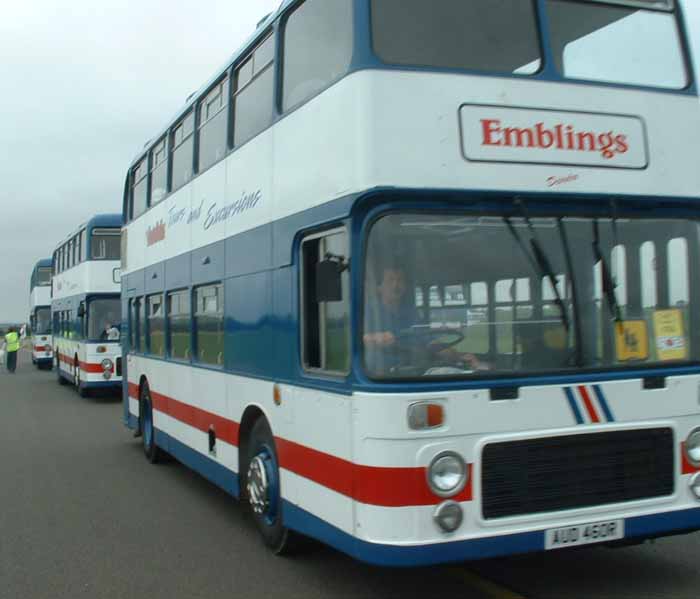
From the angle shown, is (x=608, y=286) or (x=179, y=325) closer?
(x=608, y=286)

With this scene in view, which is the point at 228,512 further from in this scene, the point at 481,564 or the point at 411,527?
the point at 411,527

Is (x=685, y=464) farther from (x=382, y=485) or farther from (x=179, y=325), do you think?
(x=179, y=325)

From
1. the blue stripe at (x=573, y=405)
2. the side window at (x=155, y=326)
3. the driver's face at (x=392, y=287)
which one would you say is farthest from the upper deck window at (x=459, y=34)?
the side window at (x=155, y=326)

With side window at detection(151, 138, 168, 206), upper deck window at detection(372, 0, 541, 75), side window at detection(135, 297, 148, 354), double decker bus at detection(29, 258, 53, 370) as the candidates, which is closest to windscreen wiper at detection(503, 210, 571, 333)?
upper deck window at detection(372, 0, 541, 75)

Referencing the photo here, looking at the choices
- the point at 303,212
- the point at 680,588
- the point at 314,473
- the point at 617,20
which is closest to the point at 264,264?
the point at 303,212

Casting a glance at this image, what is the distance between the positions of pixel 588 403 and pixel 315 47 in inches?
113

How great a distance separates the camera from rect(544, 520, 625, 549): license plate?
5.28 m

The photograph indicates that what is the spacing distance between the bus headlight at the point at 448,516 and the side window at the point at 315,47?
8.32 ft

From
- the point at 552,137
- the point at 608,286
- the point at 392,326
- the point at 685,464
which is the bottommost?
the point at 685,464

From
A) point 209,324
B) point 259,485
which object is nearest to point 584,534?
point 259,485

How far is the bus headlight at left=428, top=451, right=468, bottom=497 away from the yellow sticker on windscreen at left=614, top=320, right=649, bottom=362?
1.22m

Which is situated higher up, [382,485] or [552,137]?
[552,137]

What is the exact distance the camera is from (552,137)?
5625 mm

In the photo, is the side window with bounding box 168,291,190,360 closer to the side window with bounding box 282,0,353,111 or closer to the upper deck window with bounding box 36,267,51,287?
the side window with bounding box 282,0,353,111
